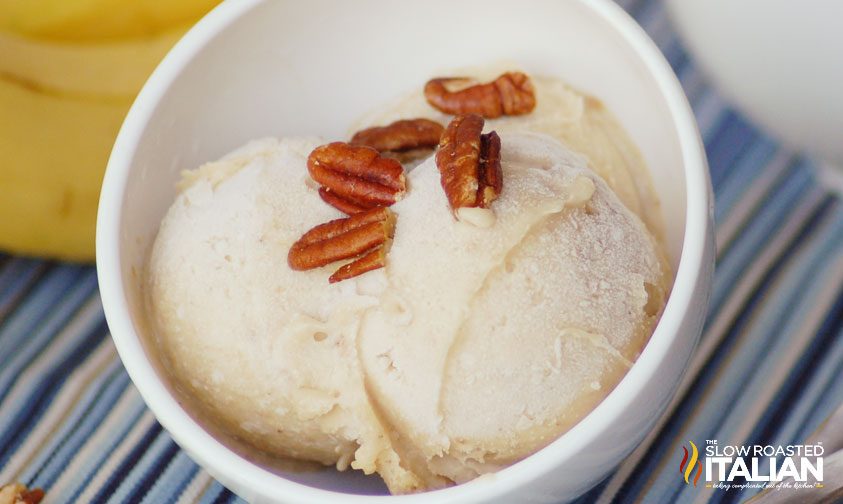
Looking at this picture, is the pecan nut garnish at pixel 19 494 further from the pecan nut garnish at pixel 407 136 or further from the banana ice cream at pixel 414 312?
the pecan nut garnish at pixel 407 136

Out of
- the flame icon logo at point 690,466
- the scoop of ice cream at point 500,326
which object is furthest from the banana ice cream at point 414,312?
the flame icon logo at point 690,466

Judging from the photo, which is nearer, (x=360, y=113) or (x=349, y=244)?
(x=349, y=244)

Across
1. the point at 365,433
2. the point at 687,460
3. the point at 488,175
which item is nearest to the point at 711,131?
the point at 687,460

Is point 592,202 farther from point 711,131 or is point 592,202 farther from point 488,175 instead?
point 711,131

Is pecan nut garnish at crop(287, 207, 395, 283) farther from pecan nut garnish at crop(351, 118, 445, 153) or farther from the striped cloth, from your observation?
the striped cloth

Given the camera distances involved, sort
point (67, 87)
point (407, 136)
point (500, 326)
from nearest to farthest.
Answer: point (500, 326), point (407, 136), point (67, 87)

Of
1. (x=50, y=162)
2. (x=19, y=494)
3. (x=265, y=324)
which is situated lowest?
(x=19, y=494)

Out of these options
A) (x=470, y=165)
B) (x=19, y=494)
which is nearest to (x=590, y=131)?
(x=470, y=165)

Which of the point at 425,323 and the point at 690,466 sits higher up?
the point at 425,323

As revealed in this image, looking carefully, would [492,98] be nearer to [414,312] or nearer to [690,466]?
[414,312]
